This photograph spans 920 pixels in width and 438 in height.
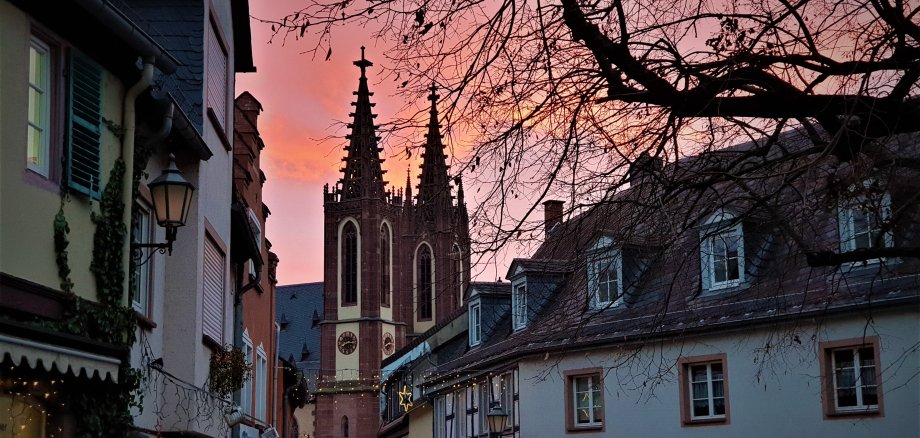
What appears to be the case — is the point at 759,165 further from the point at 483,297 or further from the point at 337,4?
the point at 483,297

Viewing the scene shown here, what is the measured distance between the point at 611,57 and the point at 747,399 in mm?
17730

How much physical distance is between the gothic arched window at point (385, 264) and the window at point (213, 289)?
89.4 metres

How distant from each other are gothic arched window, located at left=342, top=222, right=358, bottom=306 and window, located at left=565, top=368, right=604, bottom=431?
76217 millimetres

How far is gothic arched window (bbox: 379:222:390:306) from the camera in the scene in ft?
351

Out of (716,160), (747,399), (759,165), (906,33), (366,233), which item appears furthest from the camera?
(366,233)

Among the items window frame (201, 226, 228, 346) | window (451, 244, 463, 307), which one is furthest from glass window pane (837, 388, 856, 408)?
window (451, 244, 463, 307)

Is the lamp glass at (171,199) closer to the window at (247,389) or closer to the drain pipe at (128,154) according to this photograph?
the drain pipe at (128,154)

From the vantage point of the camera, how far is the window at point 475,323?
38844 millimetres

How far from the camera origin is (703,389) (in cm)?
2750

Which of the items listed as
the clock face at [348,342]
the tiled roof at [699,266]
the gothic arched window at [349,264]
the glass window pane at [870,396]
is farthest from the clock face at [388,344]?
the glass window pane at [870,396]

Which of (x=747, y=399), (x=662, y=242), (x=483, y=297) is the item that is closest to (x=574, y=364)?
(x=747, y=399)

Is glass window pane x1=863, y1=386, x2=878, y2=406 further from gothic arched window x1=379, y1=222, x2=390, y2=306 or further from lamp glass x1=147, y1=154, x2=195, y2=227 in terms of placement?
gothic arched window x1=379, y1=222, x2=390, y2=306

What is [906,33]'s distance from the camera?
31.5ft

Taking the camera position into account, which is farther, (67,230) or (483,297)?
(483,297)
